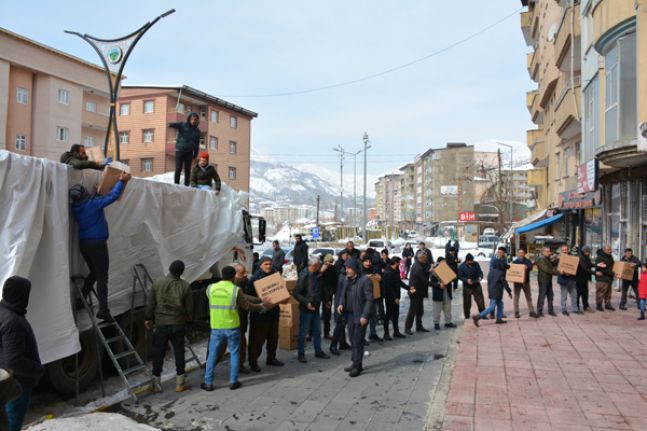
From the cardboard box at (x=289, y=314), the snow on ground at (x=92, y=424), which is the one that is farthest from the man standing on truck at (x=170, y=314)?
the cardboard box at (x=289, y=314)

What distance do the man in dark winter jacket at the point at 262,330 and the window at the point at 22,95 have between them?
33816 mm

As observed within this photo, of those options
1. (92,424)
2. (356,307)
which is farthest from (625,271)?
(92,424)

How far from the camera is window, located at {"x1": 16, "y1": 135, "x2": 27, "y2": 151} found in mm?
35188

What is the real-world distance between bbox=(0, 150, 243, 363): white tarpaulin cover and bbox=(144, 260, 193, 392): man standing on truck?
2.84 feet

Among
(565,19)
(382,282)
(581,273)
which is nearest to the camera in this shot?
(382,282)

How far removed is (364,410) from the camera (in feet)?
20.1

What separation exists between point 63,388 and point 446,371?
17.5 feet

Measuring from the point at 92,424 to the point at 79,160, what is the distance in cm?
332

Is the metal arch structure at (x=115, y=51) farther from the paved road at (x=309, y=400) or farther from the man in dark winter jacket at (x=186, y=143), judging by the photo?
the paved road at (x=309, y=400)

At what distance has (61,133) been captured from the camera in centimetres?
3788

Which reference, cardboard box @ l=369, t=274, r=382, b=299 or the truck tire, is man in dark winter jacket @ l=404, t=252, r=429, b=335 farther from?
the truck tire

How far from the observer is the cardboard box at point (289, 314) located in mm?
9000

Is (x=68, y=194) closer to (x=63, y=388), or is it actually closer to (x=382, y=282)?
(x=63, y=388)

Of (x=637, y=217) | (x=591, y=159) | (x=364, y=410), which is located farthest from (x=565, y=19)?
(x=364, y=410)
